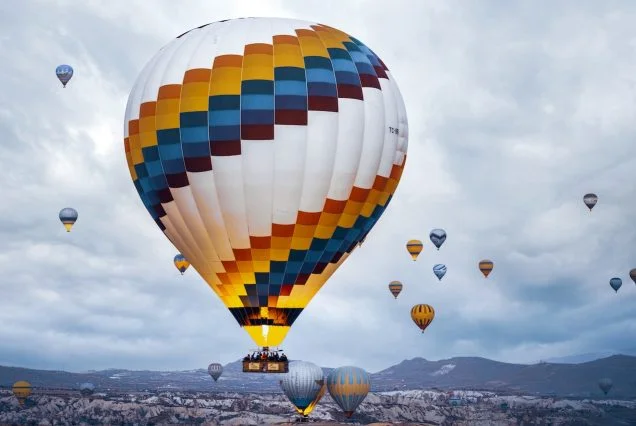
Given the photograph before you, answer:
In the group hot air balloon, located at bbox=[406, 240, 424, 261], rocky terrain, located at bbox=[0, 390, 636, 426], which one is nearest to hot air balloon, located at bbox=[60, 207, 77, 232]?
hot air balloon, located at bbox=[406, 240, 424, 261]

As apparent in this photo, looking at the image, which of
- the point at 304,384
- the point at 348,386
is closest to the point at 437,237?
the point at 304,384

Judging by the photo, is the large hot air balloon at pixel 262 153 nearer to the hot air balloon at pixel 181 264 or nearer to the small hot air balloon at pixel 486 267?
the hot air balloon at pixel 181 264

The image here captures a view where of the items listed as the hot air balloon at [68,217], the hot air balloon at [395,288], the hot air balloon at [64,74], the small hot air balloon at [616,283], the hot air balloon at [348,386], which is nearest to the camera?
the hot air balloon at [64,74]

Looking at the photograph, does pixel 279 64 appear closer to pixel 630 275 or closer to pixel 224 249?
pixel 224 249

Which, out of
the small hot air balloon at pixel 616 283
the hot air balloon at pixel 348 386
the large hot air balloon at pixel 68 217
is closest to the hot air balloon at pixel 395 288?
the hot air balloon at pixel 348 386

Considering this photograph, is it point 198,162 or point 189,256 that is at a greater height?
point 198,162

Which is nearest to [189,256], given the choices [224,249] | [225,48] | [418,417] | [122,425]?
[224,249]

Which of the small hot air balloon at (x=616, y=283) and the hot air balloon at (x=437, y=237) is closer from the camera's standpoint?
the hot air balloon at (x=437, y=237)
